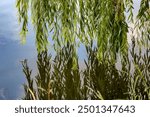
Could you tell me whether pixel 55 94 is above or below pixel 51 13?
below

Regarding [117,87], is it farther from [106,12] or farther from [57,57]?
[106,12]

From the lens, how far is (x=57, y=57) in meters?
5.09

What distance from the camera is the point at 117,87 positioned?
4.97 metres

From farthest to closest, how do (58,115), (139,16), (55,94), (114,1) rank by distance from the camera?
(55,94)
(139,16)
(114,1)
(58,115)

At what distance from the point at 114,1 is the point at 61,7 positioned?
0.48 meters

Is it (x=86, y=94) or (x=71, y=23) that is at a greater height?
(x=71, y=23)

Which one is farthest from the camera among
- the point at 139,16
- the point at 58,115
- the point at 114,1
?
the point at 139,16

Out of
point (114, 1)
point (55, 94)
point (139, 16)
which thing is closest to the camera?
point (114, 1)

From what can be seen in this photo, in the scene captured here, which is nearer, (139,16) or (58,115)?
(58,115)

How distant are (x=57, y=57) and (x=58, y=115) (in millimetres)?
1828

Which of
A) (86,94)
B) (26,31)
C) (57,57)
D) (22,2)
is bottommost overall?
(86,94)

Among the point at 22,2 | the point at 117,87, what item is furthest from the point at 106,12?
the point at 117,87

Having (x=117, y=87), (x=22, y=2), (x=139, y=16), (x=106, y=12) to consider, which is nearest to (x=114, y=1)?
(x=106, y=12)

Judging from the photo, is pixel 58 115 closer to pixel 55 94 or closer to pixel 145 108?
pixel 145 108
